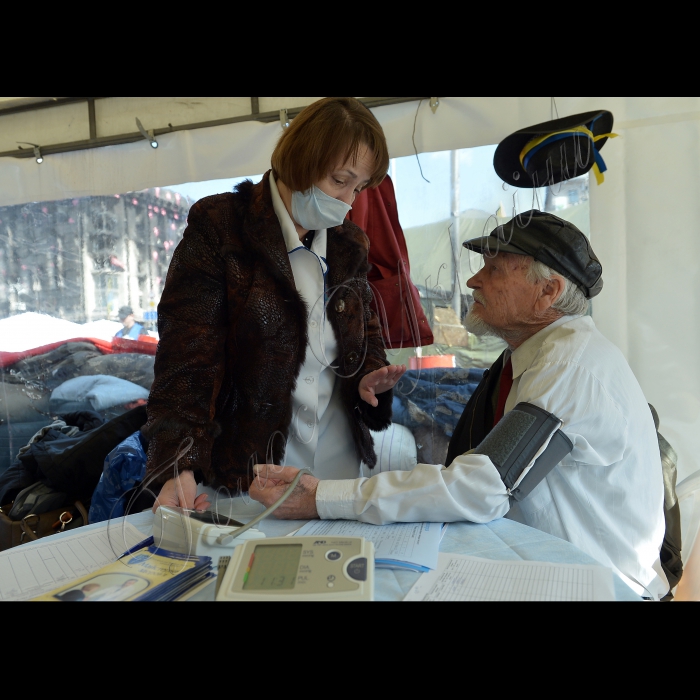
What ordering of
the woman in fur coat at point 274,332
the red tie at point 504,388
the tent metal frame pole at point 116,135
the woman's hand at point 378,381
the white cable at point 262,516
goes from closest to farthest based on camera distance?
the white cable at point 262,516 < the woman in fur coat at point 274,332 < the woman's hand at point 378,381 < the red tie at point 504,388 < the tent metal frame pole at point 116,135

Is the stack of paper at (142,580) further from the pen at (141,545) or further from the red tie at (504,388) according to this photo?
the red tie at (504,388)

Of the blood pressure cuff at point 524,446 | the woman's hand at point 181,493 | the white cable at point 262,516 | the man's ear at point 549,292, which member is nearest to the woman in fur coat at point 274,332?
the woman's hand at point 181,493

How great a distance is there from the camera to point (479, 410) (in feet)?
5.97

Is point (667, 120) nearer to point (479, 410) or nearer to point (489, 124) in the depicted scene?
point (489, 124)

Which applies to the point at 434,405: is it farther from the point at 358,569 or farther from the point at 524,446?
the point at 358,569

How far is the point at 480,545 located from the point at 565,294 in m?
0.83

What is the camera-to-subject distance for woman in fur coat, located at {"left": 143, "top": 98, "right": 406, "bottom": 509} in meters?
1.29

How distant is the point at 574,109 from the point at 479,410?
1.55 meters

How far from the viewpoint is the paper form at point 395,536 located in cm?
92

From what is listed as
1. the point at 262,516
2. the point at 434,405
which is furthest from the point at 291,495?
the point at 434,405

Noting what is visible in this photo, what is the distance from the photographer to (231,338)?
4.69 feet

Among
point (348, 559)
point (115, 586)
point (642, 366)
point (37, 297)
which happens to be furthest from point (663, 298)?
point (37, 297)

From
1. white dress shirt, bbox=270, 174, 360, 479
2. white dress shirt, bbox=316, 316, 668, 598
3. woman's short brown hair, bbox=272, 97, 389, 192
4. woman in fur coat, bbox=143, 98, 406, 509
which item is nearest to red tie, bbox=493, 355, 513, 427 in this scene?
white dress shirt, bbox=316, 316, 668, 598

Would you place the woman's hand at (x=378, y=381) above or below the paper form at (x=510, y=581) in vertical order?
above
